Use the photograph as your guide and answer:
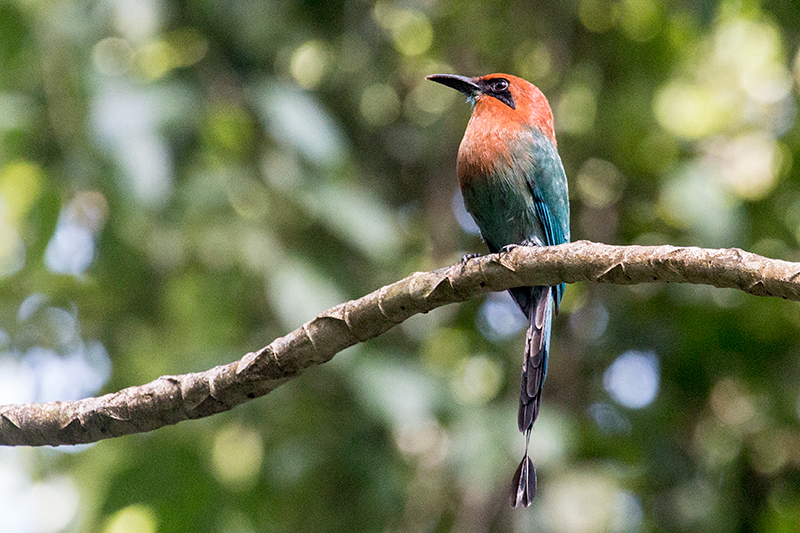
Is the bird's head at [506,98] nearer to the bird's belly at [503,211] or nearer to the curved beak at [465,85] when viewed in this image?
the curved beak at [465,85]

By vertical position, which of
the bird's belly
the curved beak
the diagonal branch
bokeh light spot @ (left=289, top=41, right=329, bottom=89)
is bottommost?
the diagonal branch

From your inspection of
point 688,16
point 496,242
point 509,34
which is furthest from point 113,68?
point 688,16

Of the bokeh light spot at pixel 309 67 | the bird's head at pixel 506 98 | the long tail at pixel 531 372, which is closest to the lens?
the long tail at pixel 531 372

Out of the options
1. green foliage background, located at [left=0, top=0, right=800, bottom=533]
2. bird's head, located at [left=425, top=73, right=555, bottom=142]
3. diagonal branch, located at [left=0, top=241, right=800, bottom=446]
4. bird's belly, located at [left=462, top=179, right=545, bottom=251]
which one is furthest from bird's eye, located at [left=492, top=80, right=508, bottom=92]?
diagonal branch, located at [left=0, top=241, right=800, bottom=446]

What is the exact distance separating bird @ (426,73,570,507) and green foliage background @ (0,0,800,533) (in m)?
0.61

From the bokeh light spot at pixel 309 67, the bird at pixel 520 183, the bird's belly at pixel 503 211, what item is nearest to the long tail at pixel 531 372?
the bird at pixel 520 183

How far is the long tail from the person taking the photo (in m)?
2.37

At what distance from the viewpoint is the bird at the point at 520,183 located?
287 cm

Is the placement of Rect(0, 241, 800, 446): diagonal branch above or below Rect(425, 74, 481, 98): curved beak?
below

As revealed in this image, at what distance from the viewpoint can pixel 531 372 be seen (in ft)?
8.86

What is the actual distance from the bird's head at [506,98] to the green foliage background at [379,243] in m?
0.58

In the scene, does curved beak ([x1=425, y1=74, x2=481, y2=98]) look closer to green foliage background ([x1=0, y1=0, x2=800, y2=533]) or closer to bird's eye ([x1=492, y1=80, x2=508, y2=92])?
bird's eye ([x1=492, y1=80, x2=508, y2=92])

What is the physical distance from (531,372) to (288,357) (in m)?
1.07

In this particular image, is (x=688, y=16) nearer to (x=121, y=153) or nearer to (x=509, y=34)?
(x=509, y=34)
